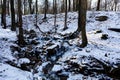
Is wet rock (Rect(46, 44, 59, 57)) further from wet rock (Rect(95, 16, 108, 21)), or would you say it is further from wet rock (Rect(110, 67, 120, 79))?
wet rock (Rect(95, 16, 108, 21))

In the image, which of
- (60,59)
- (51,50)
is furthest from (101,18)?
Answer: (60,59)

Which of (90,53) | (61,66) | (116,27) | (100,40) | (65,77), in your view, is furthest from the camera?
(116,27)

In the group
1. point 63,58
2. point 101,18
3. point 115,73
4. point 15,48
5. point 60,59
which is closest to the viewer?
point 115,73

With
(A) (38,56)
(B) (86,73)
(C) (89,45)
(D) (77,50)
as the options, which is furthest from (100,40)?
(B) (86,73)

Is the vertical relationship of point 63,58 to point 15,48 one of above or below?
below

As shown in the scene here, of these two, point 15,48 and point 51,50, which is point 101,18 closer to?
point 51,50

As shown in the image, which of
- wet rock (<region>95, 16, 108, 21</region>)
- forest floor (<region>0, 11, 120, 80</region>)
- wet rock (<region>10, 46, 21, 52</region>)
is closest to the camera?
forest floor (<region>0, 11, 120, 80</region>)

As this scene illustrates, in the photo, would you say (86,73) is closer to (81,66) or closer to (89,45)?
(81,66)

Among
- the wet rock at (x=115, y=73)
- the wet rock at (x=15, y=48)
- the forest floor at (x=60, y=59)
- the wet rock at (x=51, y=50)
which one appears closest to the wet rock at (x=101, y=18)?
the forest floor at (x=60, y=59)

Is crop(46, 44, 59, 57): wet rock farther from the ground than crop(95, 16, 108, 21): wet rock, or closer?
closer

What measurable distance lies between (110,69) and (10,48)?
836cm

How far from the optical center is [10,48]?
58.9ft

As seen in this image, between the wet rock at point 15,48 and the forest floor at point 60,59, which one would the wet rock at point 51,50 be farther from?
the wet rock at point 15,48

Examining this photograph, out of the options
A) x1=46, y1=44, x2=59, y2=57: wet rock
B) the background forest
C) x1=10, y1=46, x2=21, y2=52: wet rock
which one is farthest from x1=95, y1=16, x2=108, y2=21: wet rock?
x1=10, y1=46, x2=21, y2=52: wet rock
